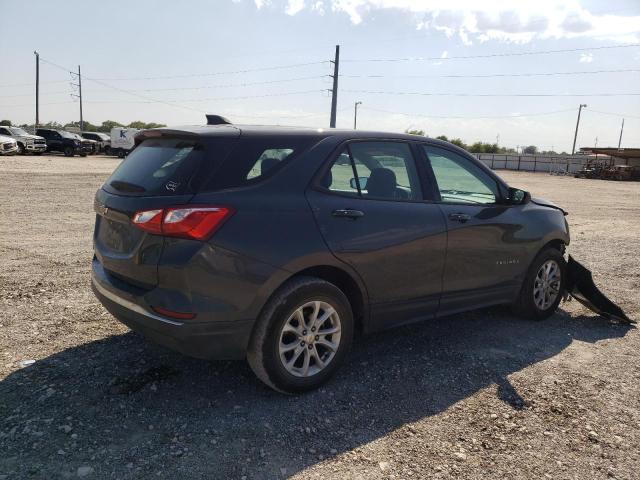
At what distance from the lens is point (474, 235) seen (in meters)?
4.35

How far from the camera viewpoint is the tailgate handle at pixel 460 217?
4180mm

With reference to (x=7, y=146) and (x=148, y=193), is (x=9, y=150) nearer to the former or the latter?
(x=7, y=146)

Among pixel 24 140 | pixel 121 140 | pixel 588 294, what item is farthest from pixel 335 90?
pixel 588 294

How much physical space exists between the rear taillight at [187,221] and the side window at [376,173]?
84 centimetres

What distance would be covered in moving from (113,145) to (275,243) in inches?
→ 1668

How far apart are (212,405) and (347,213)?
1.53 meters

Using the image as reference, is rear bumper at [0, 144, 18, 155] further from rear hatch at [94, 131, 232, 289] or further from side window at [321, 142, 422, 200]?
side window at [321, 142, 422, 200]

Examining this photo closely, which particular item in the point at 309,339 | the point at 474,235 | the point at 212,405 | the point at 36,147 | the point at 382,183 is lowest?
the point at 212,405

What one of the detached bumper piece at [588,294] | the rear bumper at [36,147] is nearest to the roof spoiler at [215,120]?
the detached bumper piece at [588,294]

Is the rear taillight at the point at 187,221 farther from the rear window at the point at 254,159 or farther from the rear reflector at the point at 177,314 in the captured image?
the rear reflector at the point at 177,314

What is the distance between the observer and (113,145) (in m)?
41.7

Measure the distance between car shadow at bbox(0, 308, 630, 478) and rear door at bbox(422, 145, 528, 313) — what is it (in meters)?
0.48

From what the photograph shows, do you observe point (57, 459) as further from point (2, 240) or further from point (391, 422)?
point (2, 240)

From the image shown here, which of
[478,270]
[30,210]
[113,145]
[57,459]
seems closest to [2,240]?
[30,210]
